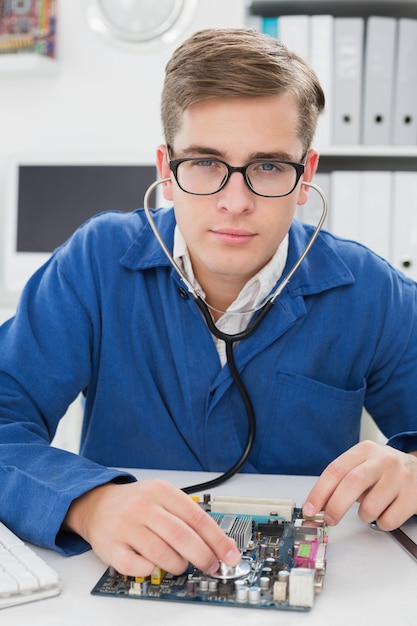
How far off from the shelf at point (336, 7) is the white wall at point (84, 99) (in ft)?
0.82

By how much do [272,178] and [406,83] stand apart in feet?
4.29

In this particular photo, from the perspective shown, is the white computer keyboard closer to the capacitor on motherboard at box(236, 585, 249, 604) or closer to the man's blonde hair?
the capacitor on motherboard at box(236, 585, 249, 604)

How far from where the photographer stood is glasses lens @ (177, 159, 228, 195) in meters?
1.12

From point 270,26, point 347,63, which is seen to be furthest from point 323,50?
point 270,26

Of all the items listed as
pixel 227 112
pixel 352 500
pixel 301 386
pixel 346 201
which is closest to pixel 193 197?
pixel 227 112

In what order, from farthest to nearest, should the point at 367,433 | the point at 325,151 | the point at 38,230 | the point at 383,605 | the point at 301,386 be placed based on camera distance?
the point at 38,230, the point at 325,151, the point at 367,433, the point at 301,386, the point at 383,605

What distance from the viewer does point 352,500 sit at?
0.86 meters

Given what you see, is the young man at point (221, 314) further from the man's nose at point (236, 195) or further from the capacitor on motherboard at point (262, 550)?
the capacitor on motherboard at point (262, 550)

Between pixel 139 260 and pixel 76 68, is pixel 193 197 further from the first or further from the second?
pixel 76 68

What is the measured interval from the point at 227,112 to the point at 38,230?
159 centimetres

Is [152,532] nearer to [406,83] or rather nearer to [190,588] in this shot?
[190,588]

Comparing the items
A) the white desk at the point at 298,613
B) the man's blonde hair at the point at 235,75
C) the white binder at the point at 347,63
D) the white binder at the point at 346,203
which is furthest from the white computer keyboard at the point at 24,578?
the white binder at the point at 347,63

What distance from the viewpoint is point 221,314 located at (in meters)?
1.31

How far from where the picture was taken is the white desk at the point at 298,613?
0.67 m
